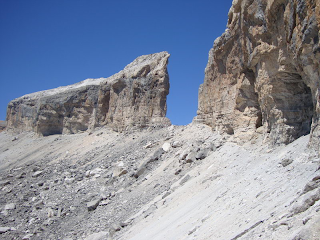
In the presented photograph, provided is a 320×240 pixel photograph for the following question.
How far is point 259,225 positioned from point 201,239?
123cm

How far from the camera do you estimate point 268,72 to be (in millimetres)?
9672

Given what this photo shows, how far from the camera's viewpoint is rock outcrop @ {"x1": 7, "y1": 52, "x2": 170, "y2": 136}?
2425cm

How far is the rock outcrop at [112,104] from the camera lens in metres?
24.2

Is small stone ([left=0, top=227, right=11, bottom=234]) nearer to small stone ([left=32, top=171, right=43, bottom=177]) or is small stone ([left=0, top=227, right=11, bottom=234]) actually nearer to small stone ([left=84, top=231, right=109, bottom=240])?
small stone ([left=84, top=231, right=109, bottom=240])

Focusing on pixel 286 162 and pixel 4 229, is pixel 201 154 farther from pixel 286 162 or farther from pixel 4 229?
pixel 4 229

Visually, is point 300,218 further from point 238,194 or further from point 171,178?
point 171,178

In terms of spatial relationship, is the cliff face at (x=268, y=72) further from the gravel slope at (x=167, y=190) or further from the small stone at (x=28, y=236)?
the small stone at (x=28, y=236)

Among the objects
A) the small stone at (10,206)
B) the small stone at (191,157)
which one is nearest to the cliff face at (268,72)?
the small stone at (191,157)

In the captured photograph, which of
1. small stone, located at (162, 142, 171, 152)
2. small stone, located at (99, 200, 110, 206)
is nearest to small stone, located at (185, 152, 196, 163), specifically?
small stone, located at (162, 142, 171, 152)

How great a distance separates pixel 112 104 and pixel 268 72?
1964 centimetres

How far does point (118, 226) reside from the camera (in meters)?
10.0

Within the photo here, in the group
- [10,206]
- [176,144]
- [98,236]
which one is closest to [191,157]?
[176,144]

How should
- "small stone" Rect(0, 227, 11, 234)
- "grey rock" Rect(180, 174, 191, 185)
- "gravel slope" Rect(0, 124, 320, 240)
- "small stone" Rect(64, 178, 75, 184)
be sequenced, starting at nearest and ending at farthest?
"gravel slope" Rect(0, 124, 320, 240) → "grey rock" Rect(180, 174, 191, 185) → "small stone" Rect(0, 227, 11, 234) → "small stone" Rect(64, 178, 75, 184)

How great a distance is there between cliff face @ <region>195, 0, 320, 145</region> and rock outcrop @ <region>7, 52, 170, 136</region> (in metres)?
8.35
